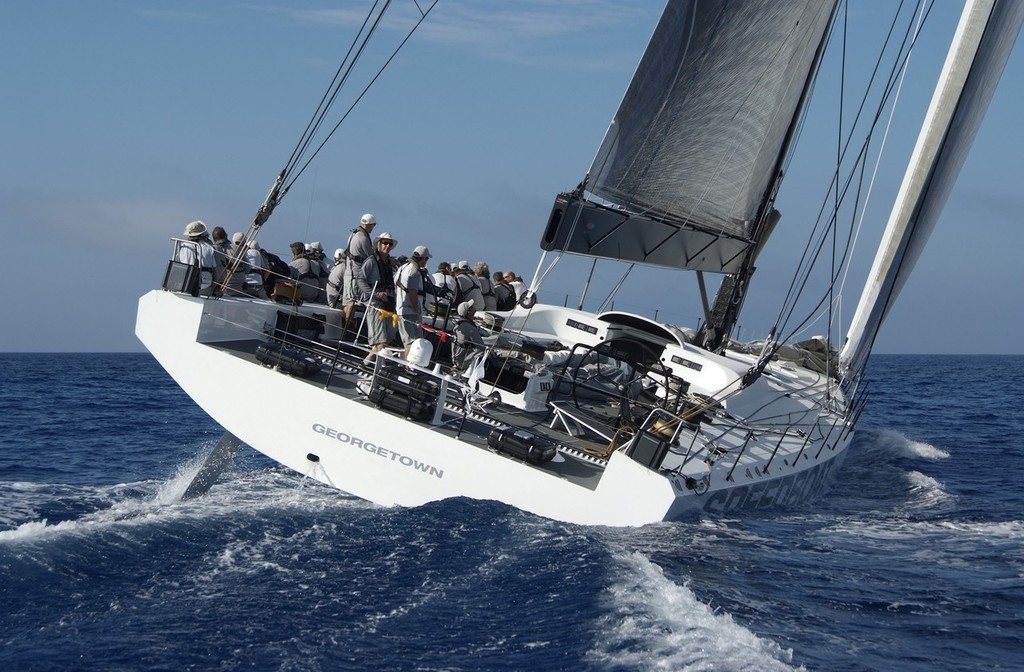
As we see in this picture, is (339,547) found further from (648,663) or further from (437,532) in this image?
(648,663)

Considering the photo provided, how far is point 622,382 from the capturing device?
1240 cm

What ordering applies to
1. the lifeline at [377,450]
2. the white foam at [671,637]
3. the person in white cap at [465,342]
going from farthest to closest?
the person in white cap at [465,342], the lifeline at [377,450], the white foam at [671,637]

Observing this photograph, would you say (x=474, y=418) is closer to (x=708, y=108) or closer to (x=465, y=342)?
(x=465, y=342)

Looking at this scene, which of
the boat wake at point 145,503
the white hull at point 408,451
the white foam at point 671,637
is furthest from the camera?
the white hull at point 408,451

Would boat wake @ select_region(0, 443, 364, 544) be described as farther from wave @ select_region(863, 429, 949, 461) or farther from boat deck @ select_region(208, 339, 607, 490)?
wave @ select_region(863, 429, 949, 461)

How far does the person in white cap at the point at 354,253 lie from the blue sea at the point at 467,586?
2072 millimetres

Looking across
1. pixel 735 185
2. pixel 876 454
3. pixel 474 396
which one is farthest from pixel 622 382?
pixel 876 454

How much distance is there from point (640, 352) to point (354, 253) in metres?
3.72

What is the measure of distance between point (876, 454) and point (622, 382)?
7890 millimetres

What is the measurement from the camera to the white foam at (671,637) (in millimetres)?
6078

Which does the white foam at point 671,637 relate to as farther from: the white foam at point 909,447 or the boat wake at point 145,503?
the white foam at point 909,447

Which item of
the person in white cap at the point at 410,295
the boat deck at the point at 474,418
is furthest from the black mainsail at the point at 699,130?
the boat deck at the point at 474,418

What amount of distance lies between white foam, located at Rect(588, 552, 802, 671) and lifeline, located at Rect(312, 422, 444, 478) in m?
2.49

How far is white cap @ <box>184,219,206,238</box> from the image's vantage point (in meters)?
11.6
